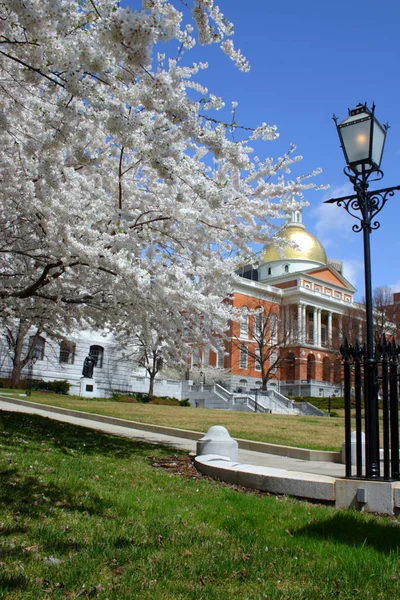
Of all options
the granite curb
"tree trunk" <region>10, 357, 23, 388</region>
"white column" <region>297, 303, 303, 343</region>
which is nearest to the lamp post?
the granite curb

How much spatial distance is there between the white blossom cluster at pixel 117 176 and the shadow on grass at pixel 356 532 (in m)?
3.56

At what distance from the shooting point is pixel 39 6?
4227mm

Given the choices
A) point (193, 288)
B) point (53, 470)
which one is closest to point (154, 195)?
point (193, 288)

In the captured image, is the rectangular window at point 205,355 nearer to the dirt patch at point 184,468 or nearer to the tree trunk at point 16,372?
the dirt patch at point 184,468

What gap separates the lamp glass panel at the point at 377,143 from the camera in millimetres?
6805

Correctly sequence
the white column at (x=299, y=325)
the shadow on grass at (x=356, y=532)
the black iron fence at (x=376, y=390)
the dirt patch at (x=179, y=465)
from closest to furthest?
the shadow on grass at (x=356, y=532), the black iron fence at (x=376, y=390), the dirt patch at (x=179, y=465), the white column at (x=299, y=325)

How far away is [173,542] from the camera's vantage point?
4.36 metres

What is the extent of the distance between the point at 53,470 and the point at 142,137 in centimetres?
432

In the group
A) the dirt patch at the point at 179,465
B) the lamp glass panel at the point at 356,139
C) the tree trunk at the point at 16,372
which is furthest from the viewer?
the tree trunk at the point at 16,372

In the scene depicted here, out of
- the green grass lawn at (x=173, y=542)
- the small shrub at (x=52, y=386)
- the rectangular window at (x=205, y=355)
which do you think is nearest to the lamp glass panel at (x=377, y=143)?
the green grass lawn at (x=173, y=542)

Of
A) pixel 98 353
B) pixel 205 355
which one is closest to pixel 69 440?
pixel 205 355

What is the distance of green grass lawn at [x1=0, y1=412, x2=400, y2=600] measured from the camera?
342 cm

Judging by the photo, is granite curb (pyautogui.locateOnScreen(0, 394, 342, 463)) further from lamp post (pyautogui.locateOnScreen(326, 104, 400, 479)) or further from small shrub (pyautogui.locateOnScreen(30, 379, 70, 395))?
small shrub (pyautogui.locateOnScreen(30, 379, 70, 395))

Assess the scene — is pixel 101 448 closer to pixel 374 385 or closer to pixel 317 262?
pixel 374 385
